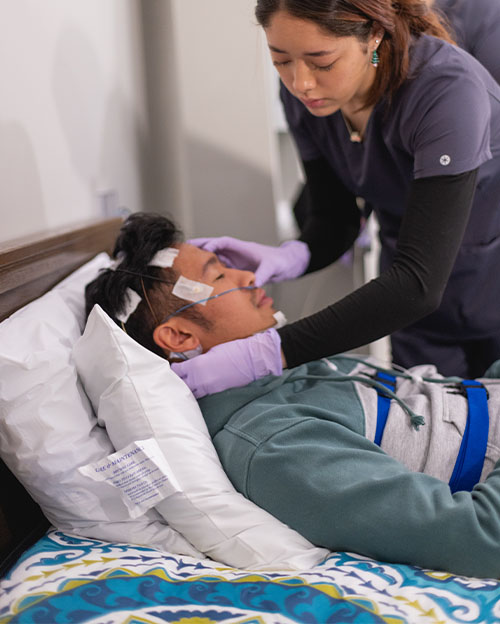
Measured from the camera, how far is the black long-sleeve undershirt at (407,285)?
49.5 inches

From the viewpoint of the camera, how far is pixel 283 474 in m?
1.07

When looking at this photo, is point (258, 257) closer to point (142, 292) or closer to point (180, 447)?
point (142, 292)

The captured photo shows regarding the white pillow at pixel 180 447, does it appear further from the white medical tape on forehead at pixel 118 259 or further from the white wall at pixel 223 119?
the white wall at pixel 223 119

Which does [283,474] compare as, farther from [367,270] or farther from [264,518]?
[367,270]

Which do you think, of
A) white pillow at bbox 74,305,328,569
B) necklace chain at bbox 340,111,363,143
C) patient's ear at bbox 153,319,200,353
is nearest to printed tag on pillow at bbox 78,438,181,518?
white pillow at bbox 74,305,328,569

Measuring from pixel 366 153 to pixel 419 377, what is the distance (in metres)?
0.54

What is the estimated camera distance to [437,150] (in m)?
1.26

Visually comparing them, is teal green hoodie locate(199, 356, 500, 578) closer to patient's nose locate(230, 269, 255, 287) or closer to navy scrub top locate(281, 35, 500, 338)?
patient's nose locate(230, 269, 255, 287)

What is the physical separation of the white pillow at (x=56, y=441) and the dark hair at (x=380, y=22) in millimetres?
762

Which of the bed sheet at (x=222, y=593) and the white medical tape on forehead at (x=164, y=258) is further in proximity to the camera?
the white medical tape on forehead at (x=164, y=258)

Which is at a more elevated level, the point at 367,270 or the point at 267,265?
the point at 267,265

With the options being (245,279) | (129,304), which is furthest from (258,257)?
(129,304)

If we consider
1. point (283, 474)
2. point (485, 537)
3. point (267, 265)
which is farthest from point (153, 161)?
point (485, 537)

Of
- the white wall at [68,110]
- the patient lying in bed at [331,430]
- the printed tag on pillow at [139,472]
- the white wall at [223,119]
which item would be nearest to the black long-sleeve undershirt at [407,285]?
the patient lying in bed at [331,430]
